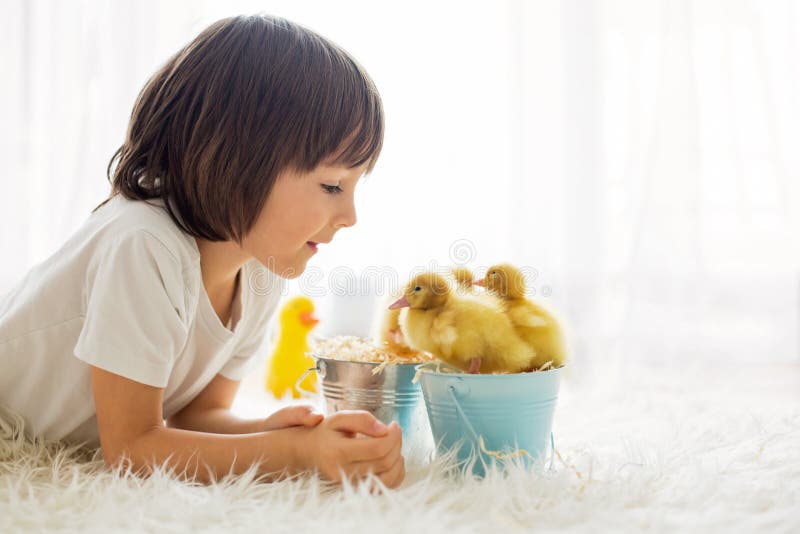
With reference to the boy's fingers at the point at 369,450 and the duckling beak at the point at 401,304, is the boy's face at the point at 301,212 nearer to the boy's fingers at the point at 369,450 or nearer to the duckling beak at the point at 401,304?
the duckling beak at the point at 401,304

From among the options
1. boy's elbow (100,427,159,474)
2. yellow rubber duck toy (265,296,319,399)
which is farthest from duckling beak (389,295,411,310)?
yellow rubber duck toy (265,296,319,399)

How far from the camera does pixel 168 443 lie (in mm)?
841

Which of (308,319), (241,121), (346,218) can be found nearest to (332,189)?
(346,218)

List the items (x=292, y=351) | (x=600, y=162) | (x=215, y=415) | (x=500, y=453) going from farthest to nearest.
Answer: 1. (x=600, y=162)
2. (x=292, y=351)
3. (x=215, y=415)
4. (x=500, y=453)

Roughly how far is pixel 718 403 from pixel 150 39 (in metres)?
1.71

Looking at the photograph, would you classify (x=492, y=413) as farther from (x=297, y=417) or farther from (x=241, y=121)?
(x=241, y=121)

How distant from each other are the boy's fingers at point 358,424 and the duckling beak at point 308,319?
797mm

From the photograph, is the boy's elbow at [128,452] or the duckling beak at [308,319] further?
the duckling beak at [308,319]

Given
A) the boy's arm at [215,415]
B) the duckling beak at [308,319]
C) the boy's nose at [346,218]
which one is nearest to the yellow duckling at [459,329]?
the boy's nose at [346,218]

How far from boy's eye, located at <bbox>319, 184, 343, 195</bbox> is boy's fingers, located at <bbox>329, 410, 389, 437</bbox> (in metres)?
0.30

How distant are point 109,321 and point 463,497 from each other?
0.46 meters

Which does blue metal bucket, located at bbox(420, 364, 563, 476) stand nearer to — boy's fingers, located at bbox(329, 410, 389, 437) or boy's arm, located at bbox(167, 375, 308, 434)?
boy's fingers, located at bbox(329, 410, 389, 437)

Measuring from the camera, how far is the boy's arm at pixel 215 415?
3.43 feet

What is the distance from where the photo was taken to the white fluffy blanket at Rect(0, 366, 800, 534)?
26.8 inches
